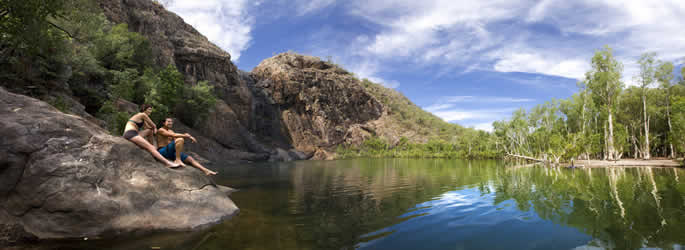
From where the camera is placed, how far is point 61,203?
6.11 metres

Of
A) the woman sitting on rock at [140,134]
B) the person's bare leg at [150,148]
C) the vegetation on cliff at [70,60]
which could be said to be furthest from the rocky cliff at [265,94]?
the person's bare leg at [150,148]

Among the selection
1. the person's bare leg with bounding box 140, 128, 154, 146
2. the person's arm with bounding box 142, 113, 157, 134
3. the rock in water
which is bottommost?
the rock in water

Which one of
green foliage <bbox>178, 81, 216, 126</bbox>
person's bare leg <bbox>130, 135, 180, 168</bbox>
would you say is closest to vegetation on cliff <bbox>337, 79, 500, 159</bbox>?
green foliage <bbox>178, 81, 216, 126</bbox>

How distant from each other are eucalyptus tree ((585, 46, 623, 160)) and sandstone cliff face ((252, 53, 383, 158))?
7605 cm

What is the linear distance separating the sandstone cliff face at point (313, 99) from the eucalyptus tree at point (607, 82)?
76053 millimetres

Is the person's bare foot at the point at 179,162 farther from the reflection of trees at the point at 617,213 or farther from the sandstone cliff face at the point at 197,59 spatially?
the sandstone cliff face at the point at 197,59

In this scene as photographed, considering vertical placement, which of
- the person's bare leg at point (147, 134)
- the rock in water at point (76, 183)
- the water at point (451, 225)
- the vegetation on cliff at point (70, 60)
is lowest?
the water at point (451, 225)

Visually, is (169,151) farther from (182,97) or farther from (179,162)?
(182,97)

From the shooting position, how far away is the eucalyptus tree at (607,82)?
39.0 meters

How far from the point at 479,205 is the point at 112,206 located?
37.0ft

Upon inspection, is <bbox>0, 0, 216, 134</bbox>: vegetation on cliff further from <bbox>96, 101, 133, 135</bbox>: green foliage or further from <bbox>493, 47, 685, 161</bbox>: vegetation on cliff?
<bbox>493, 47, 685, 161</bbox>: vegetation on cliff

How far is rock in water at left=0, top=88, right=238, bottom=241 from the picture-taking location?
6062 millimetres

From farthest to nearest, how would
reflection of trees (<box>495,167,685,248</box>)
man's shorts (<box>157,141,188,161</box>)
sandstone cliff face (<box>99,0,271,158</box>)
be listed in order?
sandstone cliff face (<box>99,0,271,158</box>) < man's shorts (<box>157,141,188,161</box>) < reflection of trees (<box>495,167,685,248</box>)

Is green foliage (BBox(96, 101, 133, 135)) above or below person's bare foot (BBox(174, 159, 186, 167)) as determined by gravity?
above
